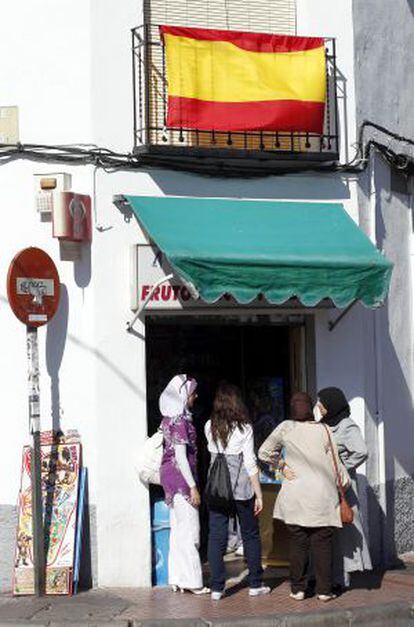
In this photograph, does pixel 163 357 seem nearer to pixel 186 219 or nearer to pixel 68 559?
pixel 186 219

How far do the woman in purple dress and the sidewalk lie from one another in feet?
0.74

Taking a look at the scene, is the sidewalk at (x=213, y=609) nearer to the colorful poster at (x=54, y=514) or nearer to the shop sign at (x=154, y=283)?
the colorful poster at (x=54, y=514)

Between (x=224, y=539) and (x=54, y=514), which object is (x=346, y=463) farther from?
(x=54, y=514)

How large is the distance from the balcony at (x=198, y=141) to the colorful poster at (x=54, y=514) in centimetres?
300

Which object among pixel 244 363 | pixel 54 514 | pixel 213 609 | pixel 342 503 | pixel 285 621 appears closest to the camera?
pixel 285 621

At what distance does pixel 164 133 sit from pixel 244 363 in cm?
278

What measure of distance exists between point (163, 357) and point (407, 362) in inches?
114

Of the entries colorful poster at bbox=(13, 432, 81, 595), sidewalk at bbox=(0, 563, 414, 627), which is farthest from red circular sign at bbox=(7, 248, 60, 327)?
sidewalk at bbox=(0, 563, 414, 627)

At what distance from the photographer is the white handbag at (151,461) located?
A: 12.0 meters

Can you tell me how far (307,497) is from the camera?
11.2m

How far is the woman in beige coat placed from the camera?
440 inches

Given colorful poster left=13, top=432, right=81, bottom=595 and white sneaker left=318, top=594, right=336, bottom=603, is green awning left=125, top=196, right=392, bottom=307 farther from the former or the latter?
white sneaker left=318, top=594, right=336, bottom=603

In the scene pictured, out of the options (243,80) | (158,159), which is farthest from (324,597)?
(243,80)

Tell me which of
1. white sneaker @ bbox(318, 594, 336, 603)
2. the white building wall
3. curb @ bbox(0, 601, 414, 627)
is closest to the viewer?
curb @ bbox(0, 601, 414, 627)
